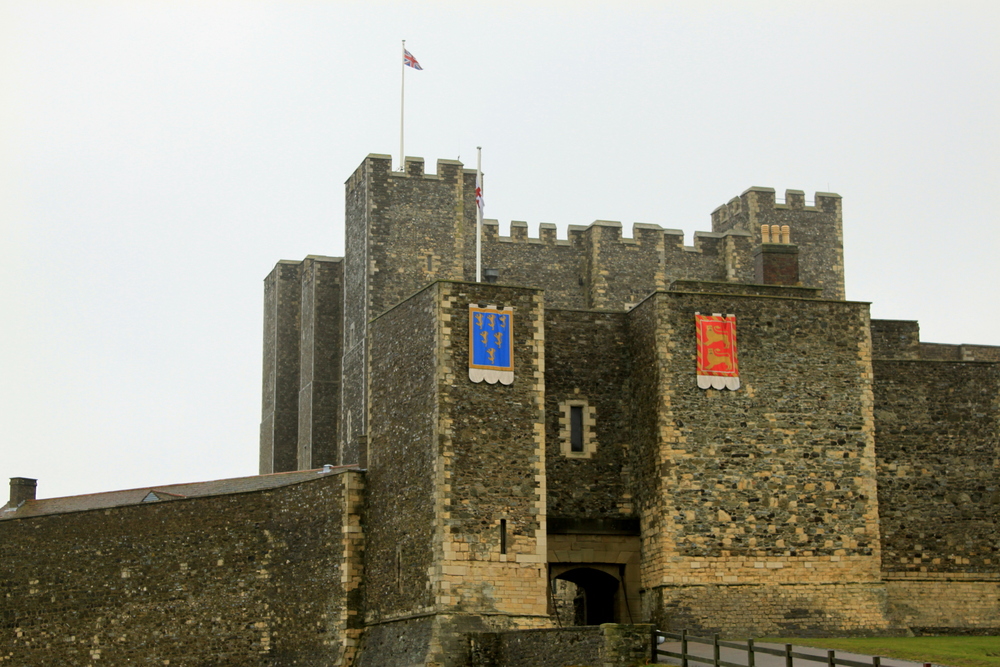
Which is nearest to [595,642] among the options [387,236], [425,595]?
[425,595]

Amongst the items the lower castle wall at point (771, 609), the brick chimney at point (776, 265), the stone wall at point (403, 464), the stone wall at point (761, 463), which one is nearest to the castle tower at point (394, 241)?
the stone wall at point (403, 464)

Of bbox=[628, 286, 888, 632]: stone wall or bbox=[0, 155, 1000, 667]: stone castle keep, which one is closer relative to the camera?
bbox=[0, 155, 1000, 667]: stone castle keep

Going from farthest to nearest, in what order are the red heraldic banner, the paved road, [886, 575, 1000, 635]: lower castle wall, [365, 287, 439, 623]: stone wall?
[886, 575, 1000, 635]: lower castle wall, the red heraldic banner, [365, 287, 439, 623]: stone wall, the paved road

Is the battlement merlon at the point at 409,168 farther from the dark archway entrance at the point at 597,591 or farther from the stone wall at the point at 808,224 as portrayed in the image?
the dark archway entrance at the point at 597,591

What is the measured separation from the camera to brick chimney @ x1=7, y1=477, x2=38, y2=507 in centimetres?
5009

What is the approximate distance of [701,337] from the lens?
36.3 meters

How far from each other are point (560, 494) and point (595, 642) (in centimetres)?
648

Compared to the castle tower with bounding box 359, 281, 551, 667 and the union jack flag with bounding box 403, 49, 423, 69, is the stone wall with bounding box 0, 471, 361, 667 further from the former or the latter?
the union jack flag with bounding box 403, 49, 423, 69

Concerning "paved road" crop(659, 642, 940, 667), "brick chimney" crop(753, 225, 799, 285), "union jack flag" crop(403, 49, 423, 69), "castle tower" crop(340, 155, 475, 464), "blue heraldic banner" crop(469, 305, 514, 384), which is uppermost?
"union jack flag" crop(403, 49, 423, 69)

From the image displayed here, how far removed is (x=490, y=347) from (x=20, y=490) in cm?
2186

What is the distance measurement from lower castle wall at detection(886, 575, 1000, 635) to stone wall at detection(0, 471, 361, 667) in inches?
517

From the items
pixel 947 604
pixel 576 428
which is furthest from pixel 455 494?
pixel 947 604

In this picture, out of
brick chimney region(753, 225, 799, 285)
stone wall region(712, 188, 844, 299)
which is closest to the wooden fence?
brick chimney region(753, 225, 799, 285)

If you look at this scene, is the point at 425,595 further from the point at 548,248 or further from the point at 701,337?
the point at 548,248
